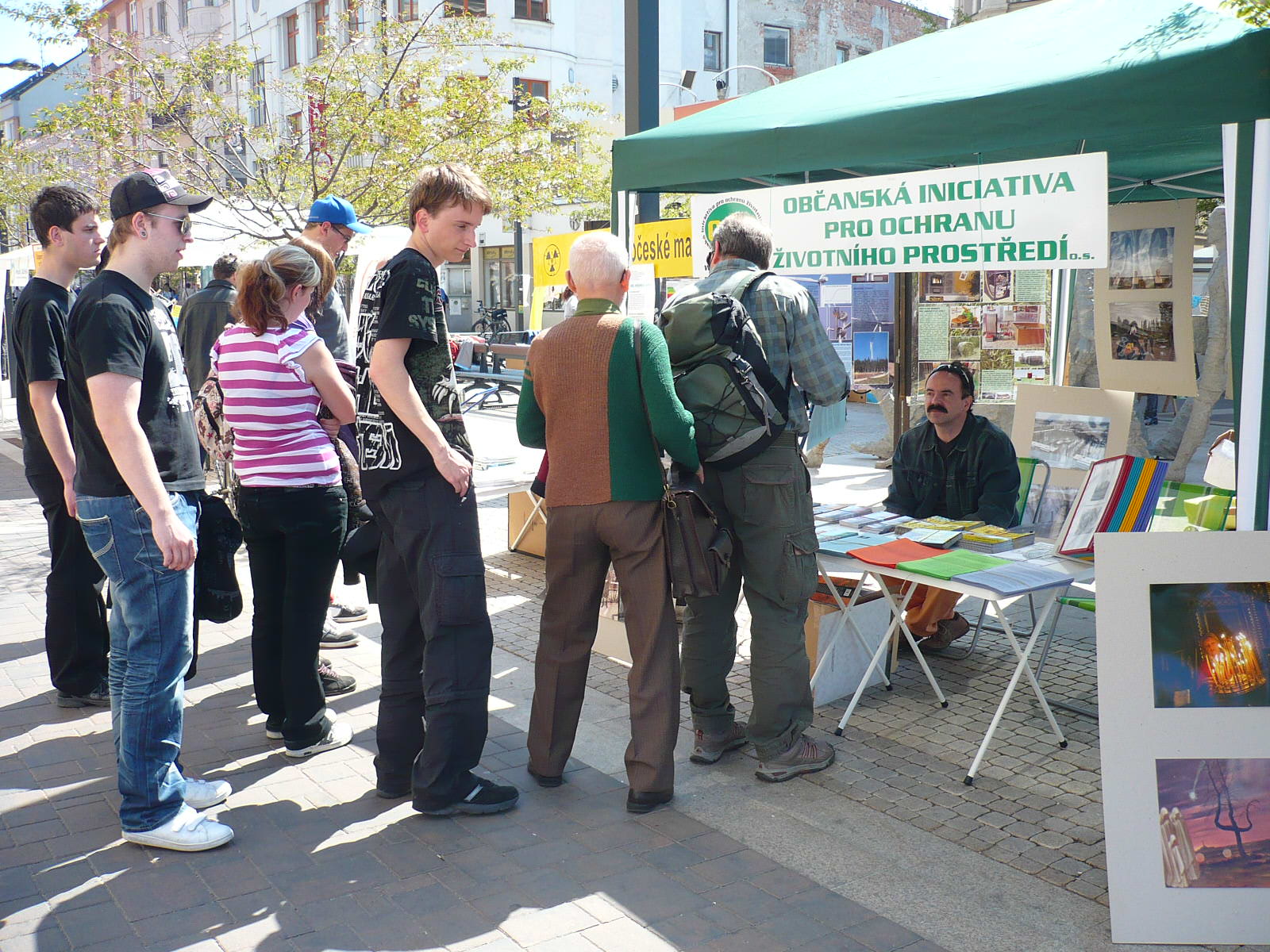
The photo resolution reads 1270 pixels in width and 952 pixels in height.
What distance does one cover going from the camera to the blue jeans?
3.21m

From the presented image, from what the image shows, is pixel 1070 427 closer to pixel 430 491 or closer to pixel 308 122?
pixel 430 491

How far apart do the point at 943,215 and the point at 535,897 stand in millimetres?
2900

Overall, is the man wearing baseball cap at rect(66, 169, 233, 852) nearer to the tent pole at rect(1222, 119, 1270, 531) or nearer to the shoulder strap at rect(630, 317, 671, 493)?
the shoulder strap at rect(630, 317, 671, 493)

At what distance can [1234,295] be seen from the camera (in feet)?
11.0

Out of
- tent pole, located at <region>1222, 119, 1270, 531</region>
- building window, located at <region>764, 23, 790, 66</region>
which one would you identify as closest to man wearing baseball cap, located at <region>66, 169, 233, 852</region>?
tent pole, located at <region>1222, 119, 1270, 531</region>

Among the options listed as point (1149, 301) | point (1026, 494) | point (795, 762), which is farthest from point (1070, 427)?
point (795, 762)

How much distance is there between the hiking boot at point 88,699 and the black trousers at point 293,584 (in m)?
0.95

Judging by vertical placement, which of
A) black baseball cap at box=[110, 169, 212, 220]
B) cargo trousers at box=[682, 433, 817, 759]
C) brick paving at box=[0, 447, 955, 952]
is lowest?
brick paving at box=[0, 447, 955, 952]

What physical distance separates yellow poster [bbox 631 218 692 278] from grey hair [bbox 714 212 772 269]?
205cm

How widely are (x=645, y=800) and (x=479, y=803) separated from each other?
533 millimetres

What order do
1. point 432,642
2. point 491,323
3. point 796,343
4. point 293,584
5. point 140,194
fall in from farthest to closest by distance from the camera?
point 491,323 < point 293,584 < point 796,343 < point 432,642 < point 140,194

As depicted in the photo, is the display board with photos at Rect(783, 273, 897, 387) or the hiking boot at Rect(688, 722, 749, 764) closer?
the hiking boot at Rect(688, 722, 749, 764)

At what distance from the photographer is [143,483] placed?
3059 millimetres

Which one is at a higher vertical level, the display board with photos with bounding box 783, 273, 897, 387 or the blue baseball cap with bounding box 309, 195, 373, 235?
the blue baseball cap with bounding box 309, 195, 373, 235
